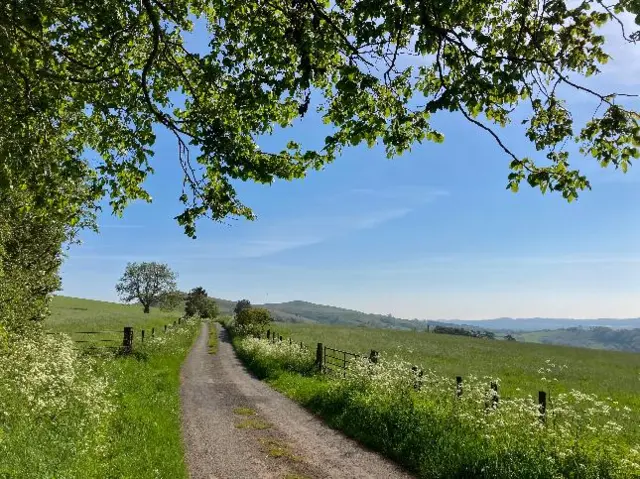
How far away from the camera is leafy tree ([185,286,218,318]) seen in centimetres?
13838

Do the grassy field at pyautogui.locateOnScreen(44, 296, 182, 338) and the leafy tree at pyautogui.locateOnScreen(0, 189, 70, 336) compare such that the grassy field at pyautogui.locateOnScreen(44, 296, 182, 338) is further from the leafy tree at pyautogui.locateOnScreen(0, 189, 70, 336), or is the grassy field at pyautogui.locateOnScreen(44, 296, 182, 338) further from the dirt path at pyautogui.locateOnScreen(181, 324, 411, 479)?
the dirt path at pyautogui.locateOnScreen(181, 324, 411, 479)

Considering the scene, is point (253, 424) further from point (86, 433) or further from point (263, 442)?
point (86, 433)

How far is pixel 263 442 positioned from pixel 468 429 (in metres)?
5.49

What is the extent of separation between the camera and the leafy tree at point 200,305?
138375mm

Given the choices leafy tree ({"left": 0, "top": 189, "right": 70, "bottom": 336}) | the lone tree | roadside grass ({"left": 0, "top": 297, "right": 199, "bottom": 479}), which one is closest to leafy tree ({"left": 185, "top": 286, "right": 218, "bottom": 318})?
the lone tree

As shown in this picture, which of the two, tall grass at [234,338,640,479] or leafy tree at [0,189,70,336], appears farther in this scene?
leafy tree at [0,189,70,336]

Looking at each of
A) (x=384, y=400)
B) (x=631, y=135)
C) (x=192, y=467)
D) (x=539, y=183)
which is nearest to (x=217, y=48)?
(x=539, y=183)

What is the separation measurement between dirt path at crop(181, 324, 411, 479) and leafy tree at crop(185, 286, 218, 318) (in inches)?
4839

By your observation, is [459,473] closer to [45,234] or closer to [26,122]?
[26,122]

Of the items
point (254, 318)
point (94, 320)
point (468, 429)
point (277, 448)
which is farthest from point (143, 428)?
point (94, 320)

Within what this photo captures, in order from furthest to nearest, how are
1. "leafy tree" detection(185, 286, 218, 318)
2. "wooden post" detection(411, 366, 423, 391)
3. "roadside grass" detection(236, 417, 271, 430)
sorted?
"leafy tree" detection(185, 286, 218, 318)
"wooden post" detection(411, 366, 423, 391)
"roadside grass" detection(236, 417, 271, 430)

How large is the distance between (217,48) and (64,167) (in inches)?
147

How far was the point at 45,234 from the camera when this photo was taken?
23.3 meters

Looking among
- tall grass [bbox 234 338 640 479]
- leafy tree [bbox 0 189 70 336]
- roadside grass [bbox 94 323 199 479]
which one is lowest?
roadside grass [bbox 94 323 199 479]
